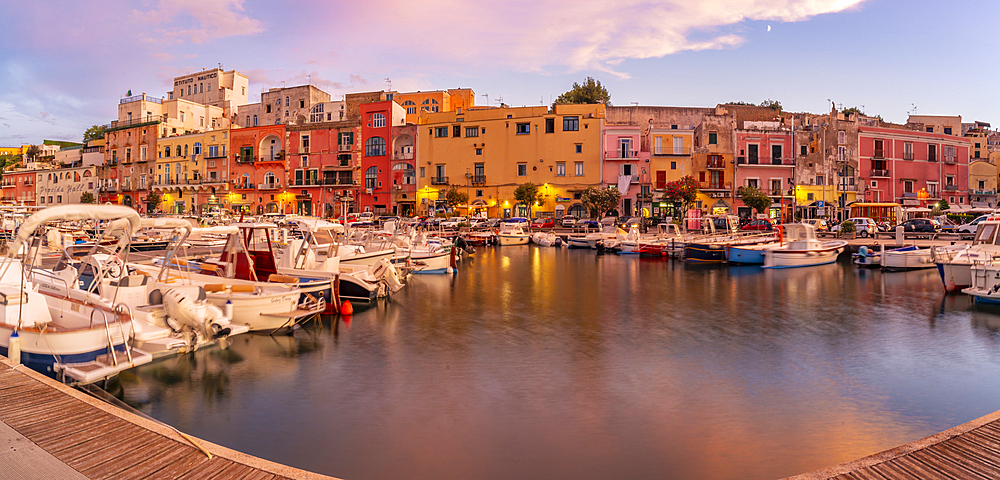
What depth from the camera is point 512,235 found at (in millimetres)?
47188

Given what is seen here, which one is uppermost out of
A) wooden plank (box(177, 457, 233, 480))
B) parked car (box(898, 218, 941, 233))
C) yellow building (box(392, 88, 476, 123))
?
yellow building (box(392, 88, 476, 123))

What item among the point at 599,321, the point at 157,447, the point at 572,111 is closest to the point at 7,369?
the point at 157,447

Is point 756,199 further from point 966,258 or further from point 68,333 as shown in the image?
point 68,333

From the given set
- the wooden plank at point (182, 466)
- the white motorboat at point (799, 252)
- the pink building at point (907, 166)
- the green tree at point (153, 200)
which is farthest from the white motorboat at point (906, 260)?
the green tree at point (153, 200)

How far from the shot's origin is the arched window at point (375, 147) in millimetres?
63719

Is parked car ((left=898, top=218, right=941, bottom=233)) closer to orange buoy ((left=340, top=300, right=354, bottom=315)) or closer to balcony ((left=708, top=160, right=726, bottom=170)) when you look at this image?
balcony ((left=708, top=160, right=726, bottom=170))

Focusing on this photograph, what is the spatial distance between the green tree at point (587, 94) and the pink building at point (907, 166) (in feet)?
93.3

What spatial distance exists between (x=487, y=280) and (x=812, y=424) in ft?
60.8

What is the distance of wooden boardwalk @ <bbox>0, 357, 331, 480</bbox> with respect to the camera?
5.70 m

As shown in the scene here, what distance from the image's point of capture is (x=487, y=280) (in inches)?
1071

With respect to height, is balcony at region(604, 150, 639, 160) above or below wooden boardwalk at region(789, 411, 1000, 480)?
above

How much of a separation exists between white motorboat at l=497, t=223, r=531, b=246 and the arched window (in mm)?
21625

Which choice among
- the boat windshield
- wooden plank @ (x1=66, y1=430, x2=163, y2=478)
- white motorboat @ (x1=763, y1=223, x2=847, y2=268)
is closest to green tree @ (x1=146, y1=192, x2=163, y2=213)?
white motorboat @ (x1=763, y1=223, x2=847, y2=268)

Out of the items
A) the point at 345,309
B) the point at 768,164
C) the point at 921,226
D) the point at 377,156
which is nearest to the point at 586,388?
the point at 345,309
